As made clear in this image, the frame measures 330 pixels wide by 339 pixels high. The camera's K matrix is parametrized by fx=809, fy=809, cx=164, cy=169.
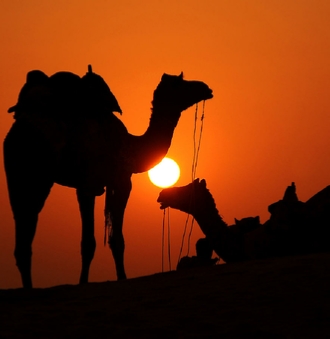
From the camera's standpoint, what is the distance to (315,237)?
512 inches

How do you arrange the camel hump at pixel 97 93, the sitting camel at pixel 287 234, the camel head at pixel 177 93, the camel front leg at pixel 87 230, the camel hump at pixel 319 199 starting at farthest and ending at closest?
the camel hump at pixel 319 199
the camel head at pixel 177 93
the sitting camel at pixel 287 234
the camel hump at pixel 97 93
the camel front leg at pixel 87 230

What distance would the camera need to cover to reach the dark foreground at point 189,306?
6535 millimetres

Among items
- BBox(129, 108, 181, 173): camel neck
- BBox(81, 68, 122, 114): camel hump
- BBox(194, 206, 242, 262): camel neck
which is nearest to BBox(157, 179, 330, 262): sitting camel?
BBox(194, 206, 242, 262): camel neck

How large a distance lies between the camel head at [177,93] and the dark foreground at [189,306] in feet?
14.6

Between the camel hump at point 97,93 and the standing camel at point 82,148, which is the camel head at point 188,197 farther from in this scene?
the camel hump at point 97,93

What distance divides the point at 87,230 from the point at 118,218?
729 mm

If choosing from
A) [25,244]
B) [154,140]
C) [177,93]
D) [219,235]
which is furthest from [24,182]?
[219,235]

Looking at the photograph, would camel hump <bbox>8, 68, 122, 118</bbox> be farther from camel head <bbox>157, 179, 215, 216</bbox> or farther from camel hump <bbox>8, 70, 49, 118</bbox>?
camel head <bbox>157, 179, 215, 216</bbox>

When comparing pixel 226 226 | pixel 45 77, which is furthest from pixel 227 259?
pixel 45 77

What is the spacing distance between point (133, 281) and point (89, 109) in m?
3.09

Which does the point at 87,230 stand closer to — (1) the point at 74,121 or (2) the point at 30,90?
(1) the point at 74,121

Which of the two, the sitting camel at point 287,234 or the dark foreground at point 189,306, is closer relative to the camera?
the dark foreground at point 189,306

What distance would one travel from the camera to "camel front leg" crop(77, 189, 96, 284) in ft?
36.9

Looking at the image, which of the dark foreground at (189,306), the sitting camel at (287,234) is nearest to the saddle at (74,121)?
the dark foreground at (189,306)
